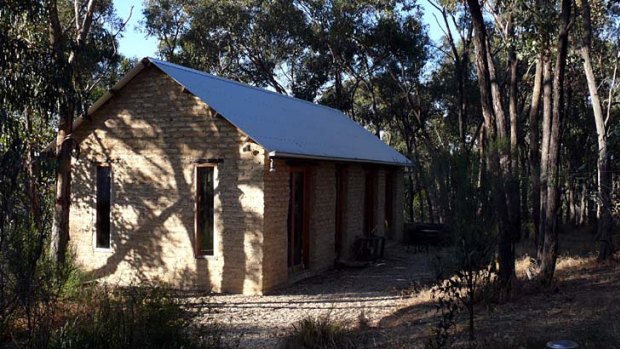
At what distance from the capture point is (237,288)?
12367 millimetres

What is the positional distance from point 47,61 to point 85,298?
11.1ft

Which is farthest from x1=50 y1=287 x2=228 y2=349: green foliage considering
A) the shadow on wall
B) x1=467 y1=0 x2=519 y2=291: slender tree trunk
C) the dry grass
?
x1=467 y1=0 x2=519 y2=291: slender tree trunk

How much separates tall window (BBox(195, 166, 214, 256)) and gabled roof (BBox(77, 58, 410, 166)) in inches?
52.0

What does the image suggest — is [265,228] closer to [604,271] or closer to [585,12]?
[604,271]

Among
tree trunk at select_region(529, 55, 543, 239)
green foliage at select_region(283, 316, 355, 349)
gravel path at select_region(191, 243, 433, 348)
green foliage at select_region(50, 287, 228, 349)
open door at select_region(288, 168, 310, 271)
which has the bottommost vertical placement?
gravel path at select_region(191, 243, 433, 348)

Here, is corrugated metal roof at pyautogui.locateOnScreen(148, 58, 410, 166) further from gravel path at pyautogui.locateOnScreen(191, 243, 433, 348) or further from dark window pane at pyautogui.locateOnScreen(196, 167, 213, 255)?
gravel path at pyautogui.locateOnScreen(191, 243, 433, 348)

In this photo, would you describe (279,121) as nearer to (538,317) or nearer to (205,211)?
(205,211)

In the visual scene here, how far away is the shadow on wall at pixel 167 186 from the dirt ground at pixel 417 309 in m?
1.16

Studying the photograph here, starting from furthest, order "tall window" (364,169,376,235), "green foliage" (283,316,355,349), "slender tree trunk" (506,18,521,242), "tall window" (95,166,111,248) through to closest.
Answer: "tall window" (364,169,376,235)
"tall window" (95,166,111,248)
"slender tree trunk" (506,18,521,242)
"green foliage" (283,316,355,349)

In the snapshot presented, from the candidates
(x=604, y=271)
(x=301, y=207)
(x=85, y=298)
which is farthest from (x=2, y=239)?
(x=604, y=271)

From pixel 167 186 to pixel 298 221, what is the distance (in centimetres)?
312

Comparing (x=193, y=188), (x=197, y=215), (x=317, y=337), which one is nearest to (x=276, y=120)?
(x=193, y=188)

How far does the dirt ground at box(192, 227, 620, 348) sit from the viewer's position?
313 inches

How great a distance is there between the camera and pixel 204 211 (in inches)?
505
